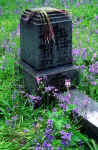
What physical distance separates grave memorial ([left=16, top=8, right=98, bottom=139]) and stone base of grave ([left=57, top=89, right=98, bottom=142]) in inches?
0.5

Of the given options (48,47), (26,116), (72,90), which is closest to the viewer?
(26,116)

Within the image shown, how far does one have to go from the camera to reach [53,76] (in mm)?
3289

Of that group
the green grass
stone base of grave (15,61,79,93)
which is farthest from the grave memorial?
the green grass

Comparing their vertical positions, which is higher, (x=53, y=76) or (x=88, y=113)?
(x=53, y=76)

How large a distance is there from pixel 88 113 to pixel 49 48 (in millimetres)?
881

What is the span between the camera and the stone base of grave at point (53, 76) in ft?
10.7

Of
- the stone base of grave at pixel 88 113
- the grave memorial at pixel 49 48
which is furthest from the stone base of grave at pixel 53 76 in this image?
the stone base of grave at pixel 88 113

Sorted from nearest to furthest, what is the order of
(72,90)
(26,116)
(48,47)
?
(26,116), (48,47), (72,90)

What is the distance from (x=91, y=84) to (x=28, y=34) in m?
0.99

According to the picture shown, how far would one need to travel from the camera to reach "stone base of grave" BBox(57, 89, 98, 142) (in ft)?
8.98

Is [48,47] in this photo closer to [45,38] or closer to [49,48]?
[49,48]

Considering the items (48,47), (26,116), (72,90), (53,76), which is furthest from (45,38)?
(26,116)

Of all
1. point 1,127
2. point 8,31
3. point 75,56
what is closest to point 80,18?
point 8,31

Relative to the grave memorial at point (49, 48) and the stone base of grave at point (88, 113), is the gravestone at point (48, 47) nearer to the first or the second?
the grave memorial at point (49, 48)
